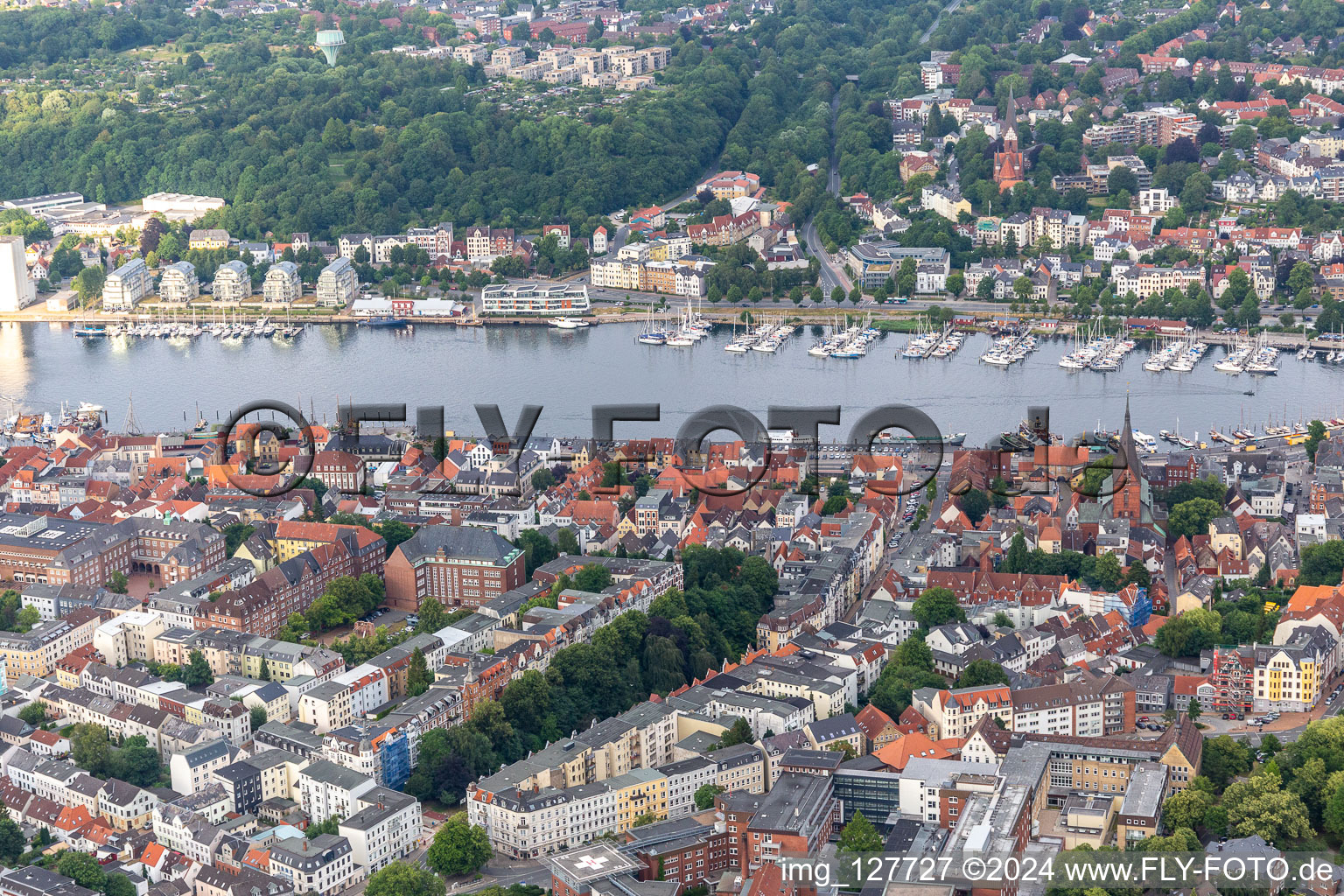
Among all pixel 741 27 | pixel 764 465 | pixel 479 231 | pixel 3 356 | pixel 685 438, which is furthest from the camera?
pixel 741 27

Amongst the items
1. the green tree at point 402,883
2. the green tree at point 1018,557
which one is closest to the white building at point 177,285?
the green tree at point 1018,557

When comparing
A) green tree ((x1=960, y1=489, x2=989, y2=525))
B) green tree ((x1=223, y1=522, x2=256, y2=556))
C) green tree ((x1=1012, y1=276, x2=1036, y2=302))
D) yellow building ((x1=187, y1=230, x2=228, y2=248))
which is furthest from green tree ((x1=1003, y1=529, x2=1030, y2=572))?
yellow building ((x1=187, y1=230, x2=228, y2=248))

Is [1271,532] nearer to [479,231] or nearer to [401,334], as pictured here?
[401,334]

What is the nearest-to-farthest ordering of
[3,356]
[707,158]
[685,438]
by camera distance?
[685,438] < [3,356] < [707,158]

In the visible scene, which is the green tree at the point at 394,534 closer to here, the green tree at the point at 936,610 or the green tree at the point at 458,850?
the green tree at the point at 936,610

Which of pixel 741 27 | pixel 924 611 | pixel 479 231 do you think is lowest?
pixel 924 611

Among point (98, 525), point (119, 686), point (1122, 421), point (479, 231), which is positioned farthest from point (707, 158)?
point (119, 686)

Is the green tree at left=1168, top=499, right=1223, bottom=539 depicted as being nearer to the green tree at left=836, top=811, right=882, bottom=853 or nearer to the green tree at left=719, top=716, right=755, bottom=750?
the green tree at left=719, top=716, right=755, bottom=750
